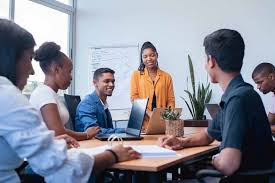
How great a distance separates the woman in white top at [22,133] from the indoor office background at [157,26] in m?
3.36

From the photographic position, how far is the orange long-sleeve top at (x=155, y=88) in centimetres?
421

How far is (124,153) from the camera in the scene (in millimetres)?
1551

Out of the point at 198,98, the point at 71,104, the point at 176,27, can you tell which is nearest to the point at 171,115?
the point at 71,104

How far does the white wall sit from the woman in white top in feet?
11.5

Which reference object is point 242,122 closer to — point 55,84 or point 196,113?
point 55,84

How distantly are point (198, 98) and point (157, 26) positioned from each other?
1.25 m

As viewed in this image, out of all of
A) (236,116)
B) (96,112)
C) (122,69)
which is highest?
(122,69)

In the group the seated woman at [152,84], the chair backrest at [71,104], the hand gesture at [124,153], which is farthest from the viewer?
the seated woman at [152,84]

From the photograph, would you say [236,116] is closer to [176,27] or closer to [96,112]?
[96,112]

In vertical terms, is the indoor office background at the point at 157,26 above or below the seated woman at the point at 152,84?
above

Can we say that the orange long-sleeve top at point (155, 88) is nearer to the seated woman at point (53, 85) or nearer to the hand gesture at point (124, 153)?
the seated woman at point (53, 85)

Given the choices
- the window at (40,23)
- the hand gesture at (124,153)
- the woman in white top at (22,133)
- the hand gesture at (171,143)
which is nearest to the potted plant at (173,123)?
the hand gesture at (171,143)

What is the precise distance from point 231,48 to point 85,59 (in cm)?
404

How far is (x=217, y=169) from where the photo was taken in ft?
5.17
